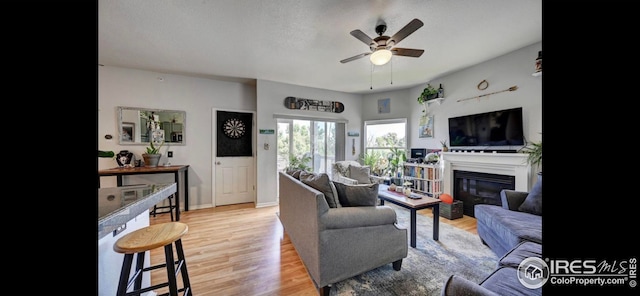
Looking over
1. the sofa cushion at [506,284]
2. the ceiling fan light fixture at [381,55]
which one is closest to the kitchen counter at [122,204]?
the sofa cushion at [506,284]

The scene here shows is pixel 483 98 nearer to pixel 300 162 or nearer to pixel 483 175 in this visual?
pixel 483 175

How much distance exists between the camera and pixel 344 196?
6.32 ft

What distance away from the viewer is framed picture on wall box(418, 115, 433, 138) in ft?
13.5

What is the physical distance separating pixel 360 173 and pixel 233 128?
8.48 feet

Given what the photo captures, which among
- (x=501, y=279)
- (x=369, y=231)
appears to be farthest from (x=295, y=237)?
(x=501, y=279)

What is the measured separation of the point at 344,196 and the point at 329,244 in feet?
1.48

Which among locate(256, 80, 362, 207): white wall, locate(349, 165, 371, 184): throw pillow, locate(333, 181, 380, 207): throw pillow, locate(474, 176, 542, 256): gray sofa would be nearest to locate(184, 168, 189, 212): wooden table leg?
locate(256, 80, 362, 207): white wall

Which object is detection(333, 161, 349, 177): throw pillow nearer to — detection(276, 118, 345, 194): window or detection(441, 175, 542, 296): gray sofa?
detection(276, 118, 345, 194): window

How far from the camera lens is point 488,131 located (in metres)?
3.16

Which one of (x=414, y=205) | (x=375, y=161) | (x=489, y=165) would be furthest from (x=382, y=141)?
(x=414, y=205)

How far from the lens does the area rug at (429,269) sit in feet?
5.60
